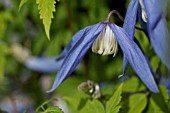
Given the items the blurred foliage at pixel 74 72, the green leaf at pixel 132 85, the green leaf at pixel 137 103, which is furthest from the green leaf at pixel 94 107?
the green leaf at pixel 132 85

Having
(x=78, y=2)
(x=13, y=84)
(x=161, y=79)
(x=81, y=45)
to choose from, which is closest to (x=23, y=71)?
(x=13, y=84)

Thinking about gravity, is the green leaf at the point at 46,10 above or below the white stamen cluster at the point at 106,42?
above

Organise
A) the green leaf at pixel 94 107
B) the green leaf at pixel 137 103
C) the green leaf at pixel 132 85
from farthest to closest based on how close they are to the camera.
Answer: the green leaf at pixel 132 85, the green leaf at pixel 137 103, the green leaf at pixel 94 107

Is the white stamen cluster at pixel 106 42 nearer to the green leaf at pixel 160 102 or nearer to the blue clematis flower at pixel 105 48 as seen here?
the blue clematis flower at pixel 105 48

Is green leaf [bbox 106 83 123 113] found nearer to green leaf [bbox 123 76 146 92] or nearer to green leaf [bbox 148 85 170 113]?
green leaf [bbox 148 85 170 113]

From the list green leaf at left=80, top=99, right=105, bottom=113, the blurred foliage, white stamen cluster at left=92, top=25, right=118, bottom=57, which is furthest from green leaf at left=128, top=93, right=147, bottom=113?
white stamen cluster at left=92, top=25, right=118, bottom=57

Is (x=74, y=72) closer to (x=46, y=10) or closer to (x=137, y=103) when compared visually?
(x=137, y=103)

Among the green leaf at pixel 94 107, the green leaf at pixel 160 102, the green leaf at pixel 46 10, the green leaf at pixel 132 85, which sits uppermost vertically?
the green leaf at pixel 46 10
